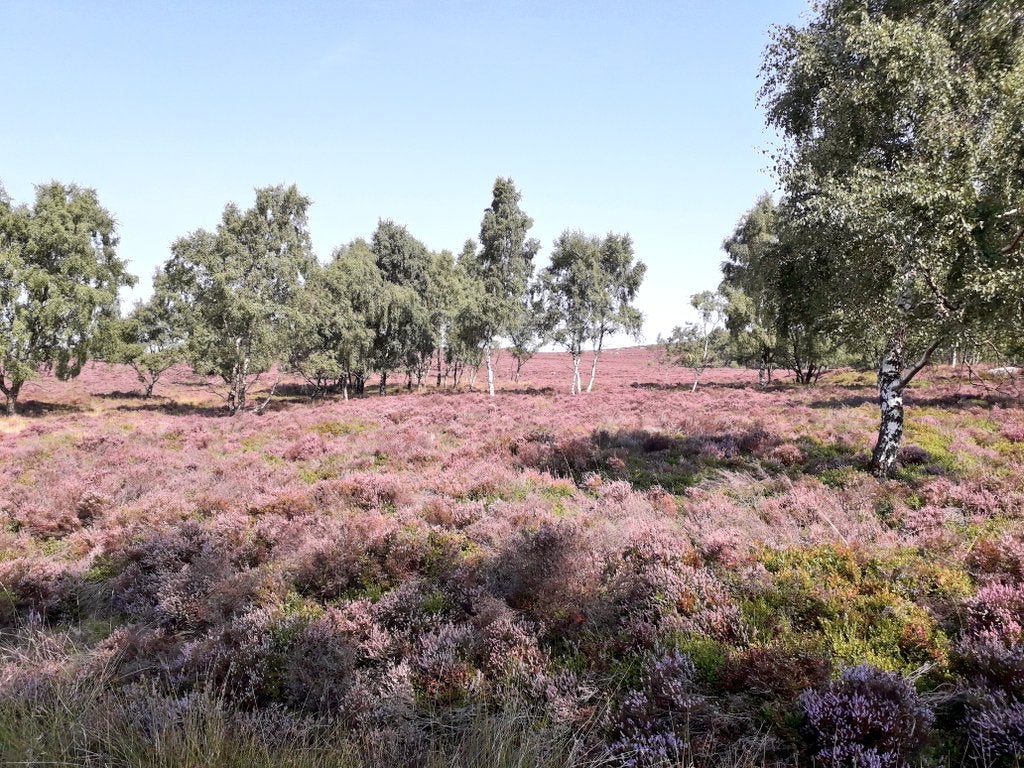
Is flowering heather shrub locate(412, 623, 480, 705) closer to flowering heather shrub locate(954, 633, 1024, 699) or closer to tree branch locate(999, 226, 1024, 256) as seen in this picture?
flowering heather shrub locate(954, 633, 1024, 699)

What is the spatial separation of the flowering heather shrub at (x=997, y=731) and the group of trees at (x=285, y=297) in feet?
106

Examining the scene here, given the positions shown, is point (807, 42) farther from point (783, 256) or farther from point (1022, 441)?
point (1022, 441)

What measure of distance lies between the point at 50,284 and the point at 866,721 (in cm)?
4159

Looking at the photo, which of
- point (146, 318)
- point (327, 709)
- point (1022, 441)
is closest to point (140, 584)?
point (327, 709)

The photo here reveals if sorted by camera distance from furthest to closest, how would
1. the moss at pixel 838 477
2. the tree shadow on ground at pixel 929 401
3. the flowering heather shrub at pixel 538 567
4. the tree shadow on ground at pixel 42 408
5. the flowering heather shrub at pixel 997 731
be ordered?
the tree shadow on ground at pixel 42 408, the tree shadow on ground at pixel 929 401, the moss at pixel 838 477, the flowering heather shrub at pixel 538 567, the flowering heather shrub at pixel 997 731

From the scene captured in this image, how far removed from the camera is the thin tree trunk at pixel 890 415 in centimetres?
1084

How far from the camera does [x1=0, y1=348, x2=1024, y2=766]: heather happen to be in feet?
11.8

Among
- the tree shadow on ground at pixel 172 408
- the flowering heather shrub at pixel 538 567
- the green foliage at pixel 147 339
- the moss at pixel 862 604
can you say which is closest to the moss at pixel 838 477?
the moss at pixel 862 604

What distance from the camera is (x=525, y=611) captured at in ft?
18.6

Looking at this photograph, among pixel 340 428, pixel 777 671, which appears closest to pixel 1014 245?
pixel 777 671

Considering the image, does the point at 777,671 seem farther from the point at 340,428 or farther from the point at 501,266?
the point at 501,266

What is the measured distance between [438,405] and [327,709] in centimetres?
2449

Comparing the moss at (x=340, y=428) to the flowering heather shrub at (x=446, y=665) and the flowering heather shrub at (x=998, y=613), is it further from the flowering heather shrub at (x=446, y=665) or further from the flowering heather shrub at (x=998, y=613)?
the flowering heather shrub at (x=998, y=613)

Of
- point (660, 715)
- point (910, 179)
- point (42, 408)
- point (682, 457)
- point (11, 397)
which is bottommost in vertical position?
point (660, 715)
